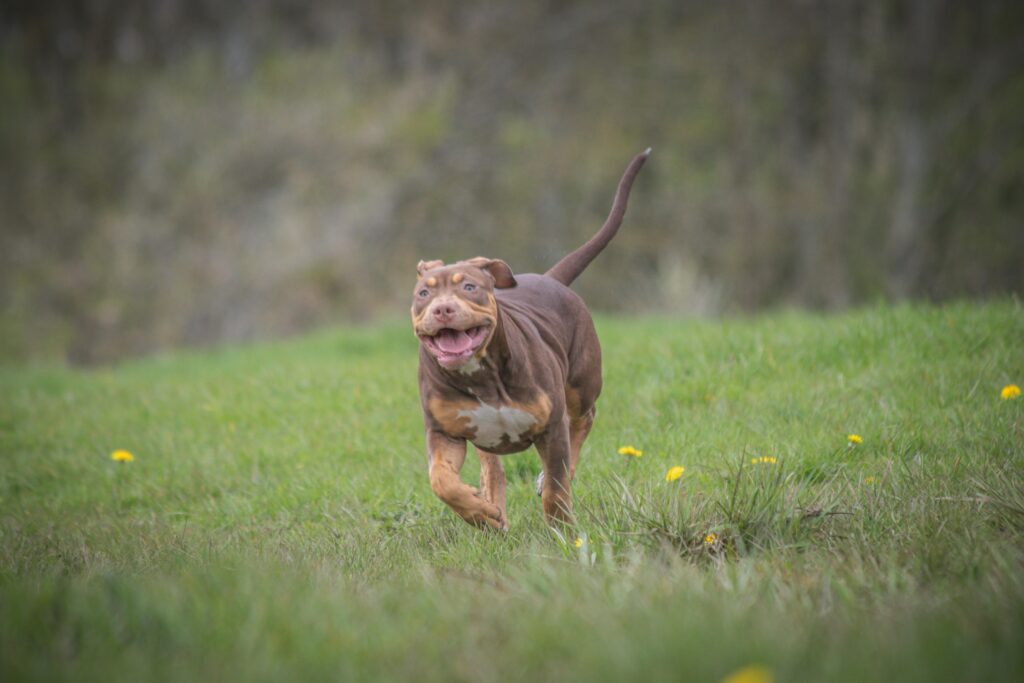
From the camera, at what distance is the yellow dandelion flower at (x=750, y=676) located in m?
2.13

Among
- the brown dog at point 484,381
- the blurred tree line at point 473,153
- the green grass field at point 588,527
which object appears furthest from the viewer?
the blurred tree line at point 473,153

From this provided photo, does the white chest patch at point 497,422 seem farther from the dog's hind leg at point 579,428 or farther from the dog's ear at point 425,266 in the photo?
the dog's hind leg at point 579,428

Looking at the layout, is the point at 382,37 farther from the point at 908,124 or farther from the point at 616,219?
the point at 616,219

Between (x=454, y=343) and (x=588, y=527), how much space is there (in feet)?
3.12

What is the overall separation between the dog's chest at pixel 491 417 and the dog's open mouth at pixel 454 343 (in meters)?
0.32

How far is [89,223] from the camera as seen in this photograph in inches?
695

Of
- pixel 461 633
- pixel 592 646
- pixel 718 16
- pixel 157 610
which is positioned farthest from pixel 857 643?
pixel 718 16

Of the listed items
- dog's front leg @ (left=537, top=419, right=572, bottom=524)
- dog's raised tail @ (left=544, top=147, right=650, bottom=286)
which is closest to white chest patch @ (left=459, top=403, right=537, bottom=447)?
dog's front leg @ (left=537, top=419, right=572, bottom=524)

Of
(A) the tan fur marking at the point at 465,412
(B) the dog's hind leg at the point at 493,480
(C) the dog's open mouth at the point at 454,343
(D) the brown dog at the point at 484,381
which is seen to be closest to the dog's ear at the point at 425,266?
(D) the brown dog at the point at 484,381

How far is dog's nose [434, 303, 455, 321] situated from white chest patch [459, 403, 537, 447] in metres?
0.54

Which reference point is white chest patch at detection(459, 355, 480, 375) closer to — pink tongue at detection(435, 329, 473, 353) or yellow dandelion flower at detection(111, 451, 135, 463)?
pink tongue at detection(435, 329, 473, 353)

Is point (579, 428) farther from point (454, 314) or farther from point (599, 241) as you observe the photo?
point (454, 314)

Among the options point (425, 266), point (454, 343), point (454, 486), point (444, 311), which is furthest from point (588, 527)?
point (425, 266)

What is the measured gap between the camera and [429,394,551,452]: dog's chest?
14.1 ft
